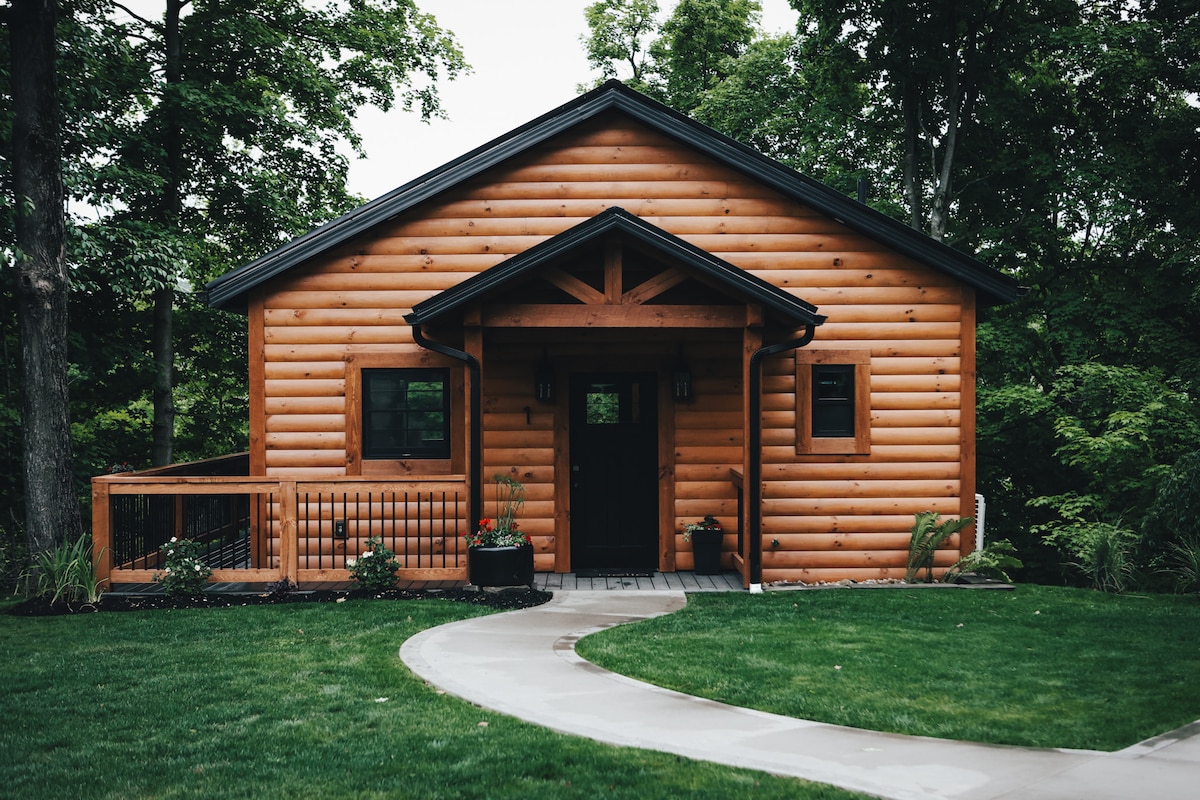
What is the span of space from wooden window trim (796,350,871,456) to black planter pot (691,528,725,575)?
1.46m

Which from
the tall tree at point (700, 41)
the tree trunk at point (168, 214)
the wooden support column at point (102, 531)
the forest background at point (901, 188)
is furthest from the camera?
the tall tree at point (700, 41)

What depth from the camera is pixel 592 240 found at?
9062 mm

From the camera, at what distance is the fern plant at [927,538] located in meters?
10.1

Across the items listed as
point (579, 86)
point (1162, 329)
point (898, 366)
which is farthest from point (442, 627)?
point (579, 86)

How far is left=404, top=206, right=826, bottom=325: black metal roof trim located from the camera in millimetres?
8930

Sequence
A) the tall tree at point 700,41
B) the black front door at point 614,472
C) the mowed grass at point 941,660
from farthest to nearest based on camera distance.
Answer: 1. the tall tree at point 700,41
2. the black front door at point 614,472
3. the mowed grass at point 941,660

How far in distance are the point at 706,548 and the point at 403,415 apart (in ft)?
13.2

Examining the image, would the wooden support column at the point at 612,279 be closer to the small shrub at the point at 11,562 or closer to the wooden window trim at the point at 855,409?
the wooden window trim at the point at 855,409

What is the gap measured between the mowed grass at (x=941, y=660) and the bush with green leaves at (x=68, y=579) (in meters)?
5.39

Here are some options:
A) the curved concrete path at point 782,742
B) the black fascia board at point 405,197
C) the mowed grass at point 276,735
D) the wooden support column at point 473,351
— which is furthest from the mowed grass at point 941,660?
the black fascia board at point 405,197

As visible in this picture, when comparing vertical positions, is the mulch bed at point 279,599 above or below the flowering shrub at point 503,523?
below

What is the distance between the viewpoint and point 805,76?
22734mm

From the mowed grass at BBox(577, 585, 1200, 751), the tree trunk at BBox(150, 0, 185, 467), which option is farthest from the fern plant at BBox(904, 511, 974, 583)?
the tree trunk at BBox(150, 0, 185, 467)

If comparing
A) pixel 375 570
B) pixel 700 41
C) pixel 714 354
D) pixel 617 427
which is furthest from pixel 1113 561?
pixel 700 41
